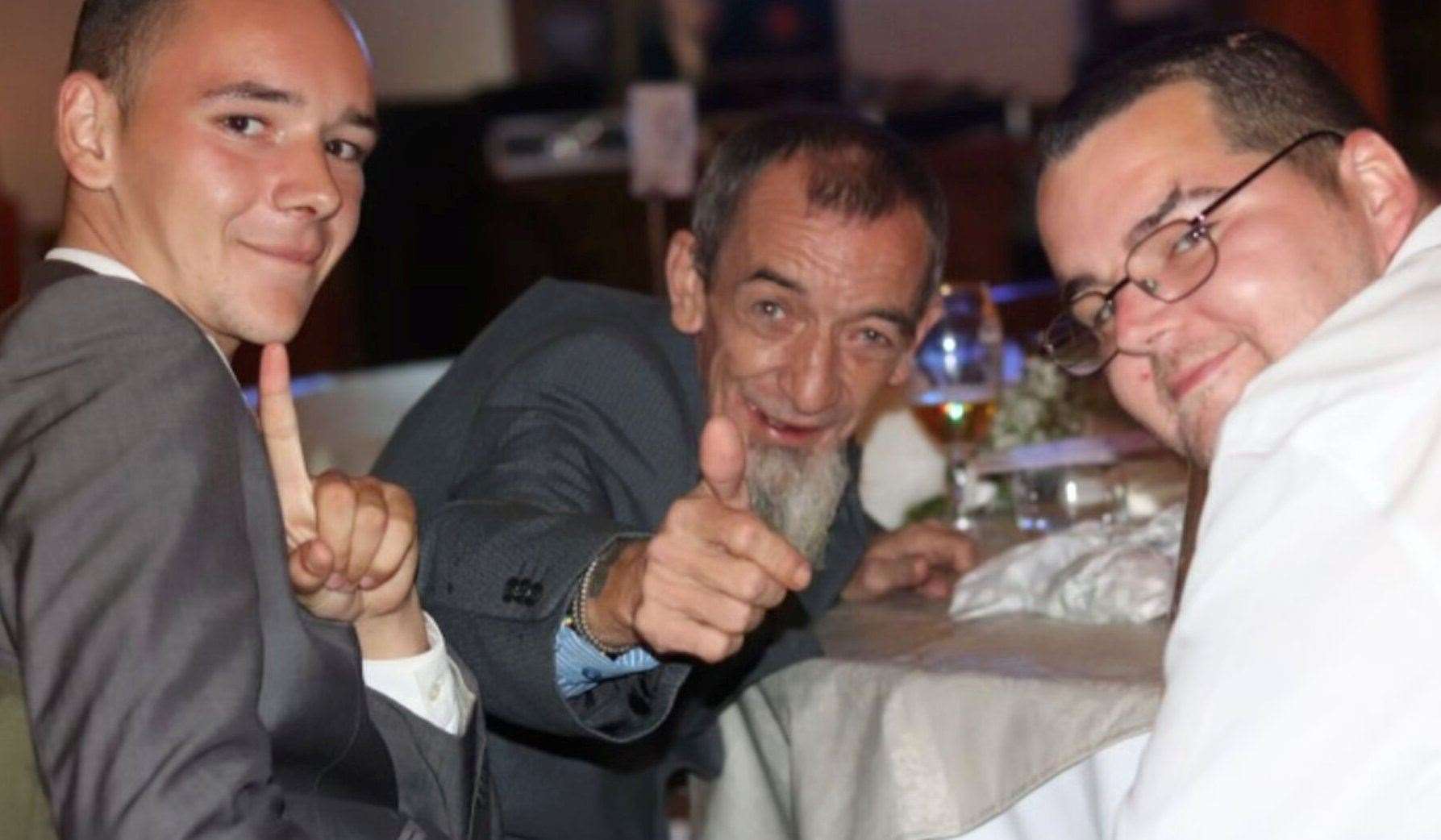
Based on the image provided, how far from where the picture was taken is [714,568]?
6.01ft

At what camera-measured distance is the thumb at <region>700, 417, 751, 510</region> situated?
1.85m

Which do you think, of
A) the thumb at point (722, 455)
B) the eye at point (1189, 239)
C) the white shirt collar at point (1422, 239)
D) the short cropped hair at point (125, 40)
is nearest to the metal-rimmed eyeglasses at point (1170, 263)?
the eye at point (1189, 239)

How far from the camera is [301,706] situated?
1.62 metres

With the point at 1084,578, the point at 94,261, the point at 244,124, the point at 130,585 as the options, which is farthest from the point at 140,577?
the point at 1084,578

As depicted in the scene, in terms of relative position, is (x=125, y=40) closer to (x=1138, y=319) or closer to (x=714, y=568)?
(x=714, y=568)

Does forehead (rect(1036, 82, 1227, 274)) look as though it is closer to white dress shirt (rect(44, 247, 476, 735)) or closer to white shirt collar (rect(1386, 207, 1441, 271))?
white shirt collar (rect(1386, 207, 1441, 271))

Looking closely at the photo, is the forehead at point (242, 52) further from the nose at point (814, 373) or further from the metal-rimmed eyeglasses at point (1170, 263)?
the nose at point (814, 373)

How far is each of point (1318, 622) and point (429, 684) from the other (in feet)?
2.81

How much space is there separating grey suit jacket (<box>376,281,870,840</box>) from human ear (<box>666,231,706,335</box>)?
2 centimetres

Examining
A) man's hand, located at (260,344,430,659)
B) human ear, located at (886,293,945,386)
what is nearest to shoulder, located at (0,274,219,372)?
man's hand, located at (260,344,430,659)

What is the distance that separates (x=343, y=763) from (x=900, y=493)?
5.47 feet

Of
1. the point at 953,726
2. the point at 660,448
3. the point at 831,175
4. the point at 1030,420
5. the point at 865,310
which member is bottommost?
the point at 1030,420

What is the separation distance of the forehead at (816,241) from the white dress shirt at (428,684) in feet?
2.64

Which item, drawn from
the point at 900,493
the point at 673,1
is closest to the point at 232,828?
the point at 900,493
